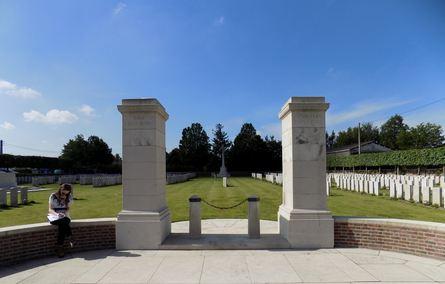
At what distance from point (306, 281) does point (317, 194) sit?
9.22 feet

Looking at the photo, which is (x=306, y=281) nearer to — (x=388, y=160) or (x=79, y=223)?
(x=79, y=223)

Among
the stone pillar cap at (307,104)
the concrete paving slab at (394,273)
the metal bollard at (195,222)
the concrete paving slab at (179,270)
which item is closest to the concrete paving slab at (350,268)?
the concrete paving slab at (394,273)

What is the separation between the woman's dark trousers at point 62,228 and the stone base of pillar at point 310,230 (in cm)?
475

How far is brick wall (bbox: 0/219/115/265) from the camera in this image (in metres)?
6.95

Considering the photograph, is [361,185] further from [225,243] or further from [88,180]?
[88,180]

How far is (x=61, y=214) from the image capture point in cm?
782

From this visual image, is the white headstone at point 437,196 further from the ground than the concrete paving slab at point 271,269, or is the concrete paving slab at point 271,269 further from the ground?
the white headstone at point 437,196

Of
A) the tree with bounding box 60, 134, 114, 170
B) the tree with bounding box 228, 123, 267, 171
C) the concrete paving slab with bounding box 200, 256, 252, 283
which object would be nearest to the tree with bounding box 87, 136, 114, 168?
the tree with bounding box 60, 134, 114, 170

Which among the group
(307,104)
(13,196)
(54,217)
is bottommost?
(13,196)

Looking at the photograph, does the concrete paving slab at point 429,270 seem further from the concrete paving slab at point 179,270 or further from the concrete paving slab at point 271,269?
the concrete paving slab at point 179,270

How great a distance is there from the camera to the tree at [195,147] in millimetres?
81188

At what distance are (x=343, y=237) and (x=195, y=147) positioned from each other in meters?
82.5

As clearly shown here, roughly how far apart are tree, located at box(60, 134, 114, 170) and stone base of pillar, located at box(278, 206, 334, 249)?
88.3 metres

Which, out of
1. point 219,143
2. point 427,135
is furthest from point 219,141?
point 427,135
